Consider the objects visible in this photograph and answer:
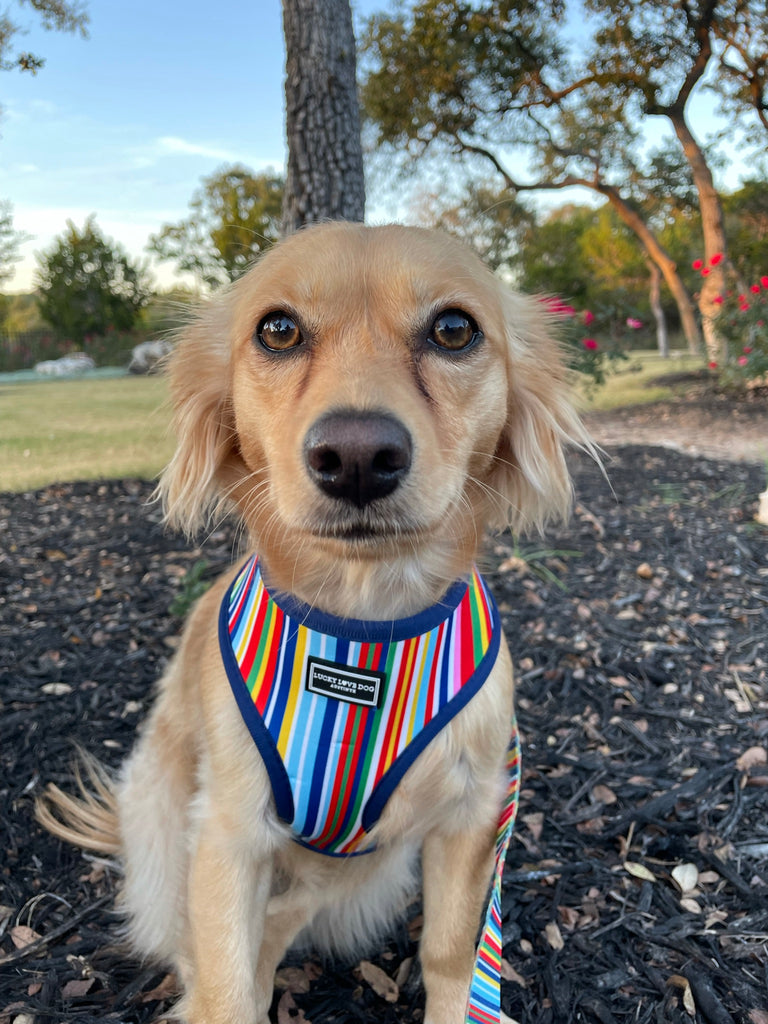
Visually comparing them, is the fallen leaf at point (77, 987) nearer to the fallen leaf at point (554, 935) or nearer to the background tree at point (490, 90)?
the fallen leaf at point (554, 935)

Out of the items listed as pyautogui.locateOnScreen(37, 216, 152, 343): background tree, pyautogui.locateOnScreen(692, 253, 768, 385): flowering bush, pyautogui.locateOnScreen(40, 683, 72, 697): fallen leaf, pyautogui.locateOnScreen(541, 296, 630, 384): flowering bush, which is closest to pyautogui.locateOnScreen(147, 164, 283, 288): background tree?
pyautogui.locateOnScreen(37, 216, 152, 343): background tree

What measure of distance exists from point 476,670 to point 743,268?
962 centimetres

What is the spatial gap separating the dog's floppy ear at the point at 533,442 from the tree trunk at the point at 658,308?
28.1 ft

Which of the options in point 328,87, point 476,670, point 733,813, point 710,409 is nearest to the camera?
point 476,670

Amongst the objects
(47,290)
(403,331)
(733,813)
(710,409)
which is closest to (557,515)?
(403,331)

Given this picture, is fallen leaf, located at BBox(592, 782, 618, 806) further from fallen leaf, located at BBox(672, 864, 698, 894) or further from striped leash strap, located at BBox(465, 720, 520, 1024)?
striped leash strap, located at BBox(465, 720, 520, 1024)

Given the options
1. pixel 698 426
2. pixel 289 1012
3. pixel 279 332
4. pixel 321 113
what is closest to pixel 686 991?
pixel 289 1012

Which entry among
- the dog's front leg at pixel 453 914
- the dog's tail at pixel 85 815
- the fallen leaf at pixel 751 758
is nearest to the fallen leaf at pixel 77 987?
the dog's tail at pixel 85 815

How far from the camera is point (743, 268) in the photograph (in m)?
9.11

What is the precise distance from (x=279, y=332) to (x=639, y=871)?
5.97 ft

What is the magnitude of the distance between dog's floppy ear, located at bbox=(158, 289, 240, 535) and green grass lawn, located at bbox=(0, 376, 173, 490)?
1.45m

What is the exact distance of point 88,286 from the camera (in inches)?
126

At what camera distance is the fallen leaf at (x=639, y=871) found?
1982mm

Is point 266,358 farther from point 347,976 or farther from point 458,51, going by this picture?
point 458,51
